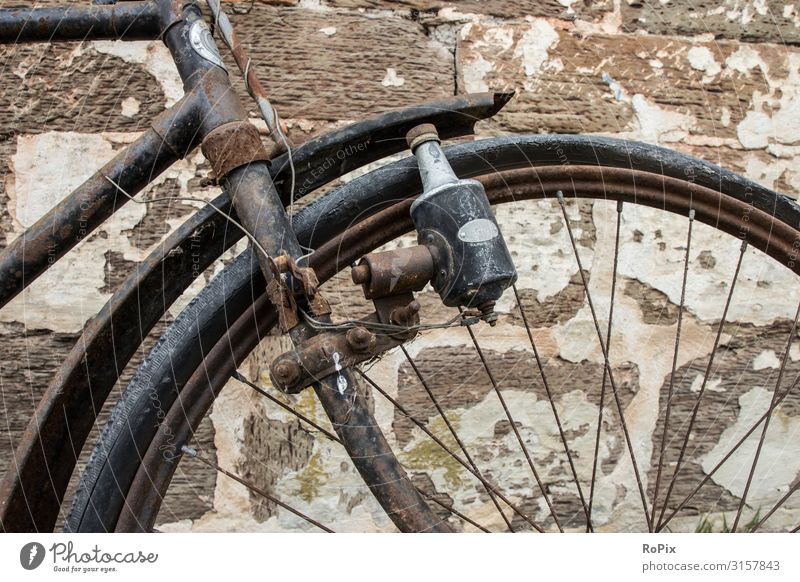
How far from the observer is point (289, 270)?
0.74 metres

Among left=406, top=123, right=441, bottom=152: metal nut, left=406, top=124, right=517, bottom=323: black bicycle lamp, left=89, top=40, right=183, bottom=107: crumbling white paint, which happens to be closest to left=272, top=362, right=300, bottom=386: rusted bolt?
left=406, top=124, right=517, bottom=323: black bicycle lamp

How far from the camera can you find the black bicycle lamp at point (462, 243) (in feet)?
2.47

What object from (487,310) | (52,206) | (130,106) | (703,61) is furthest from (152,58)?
(703,61)

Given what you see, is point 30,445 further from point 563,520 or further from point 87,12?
point 563,520

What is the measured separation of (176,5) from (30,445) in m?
0.51

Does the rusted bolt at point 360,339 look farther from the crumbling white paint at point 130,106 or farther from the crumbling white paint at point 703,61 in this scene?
the crumbling white paint at point 703,61

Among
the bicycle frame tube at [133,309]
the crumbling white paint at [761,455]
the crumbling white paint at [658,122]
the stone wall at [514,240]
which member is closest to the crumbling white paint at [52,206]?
the stone wall at [514,240]

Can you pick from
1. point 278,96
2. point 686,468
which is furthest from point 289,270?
point 686,468

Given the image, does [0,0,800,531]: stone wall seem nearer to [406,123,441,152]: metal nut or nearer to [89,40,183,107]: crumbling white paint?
[89,40,183,107]: crumbling white paint

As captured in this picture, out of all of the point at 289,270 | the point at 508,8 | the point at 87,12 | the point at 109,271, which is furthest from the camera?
the point at 508,8

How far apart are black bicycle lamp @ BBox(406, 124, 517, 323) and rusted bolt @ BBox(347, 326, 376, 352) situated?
0.29 feet
